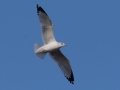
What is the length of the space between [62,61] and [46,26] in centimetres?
156

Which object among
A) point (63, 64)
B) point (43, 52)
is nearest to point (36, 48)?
point (43, 52)

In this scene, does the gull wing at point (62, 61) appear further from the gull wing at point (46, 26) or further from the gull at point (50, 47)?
the gull wing at point (46, 26)

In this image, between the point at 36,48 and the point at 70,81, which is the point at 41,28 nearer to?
the point at 36,48

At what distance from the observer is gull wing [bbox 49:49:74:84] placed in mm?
18600

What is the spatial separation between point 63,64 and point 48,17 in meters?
1.94

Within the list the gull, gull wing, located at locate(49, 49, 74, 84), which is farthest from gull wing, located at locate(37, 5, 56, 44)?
gull wing, located at locate(49, 49, 74, 84)

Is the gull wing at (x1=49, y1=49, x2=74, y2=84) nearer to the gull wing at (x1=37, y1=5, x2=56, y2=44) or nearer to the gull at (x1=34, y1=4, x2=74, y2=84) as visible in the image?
the gull at (x1=34, y1=4, x2=74, y2=84)

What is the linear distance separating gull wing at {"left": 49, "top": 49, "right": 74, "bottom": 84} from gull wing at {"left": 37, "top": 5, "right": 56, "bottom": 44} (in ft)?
1.83

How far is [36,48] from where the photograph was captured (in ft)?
58.6

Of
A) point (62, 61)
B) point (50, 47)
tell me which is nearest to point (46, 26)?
point (50, 47)

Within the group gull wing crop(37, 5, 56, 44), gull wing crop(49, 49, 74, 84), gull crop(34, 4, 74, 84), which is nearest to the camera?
gull crop(34, 4, 74, 84)

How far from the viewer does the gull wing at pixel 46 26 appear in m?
18.0

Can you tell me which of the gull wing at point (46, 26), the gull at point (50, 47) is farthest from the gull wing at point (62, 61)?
the gull wing at point (46, 26)

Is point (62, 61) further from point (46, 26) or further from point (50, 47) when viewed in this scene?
point (46, 26)
